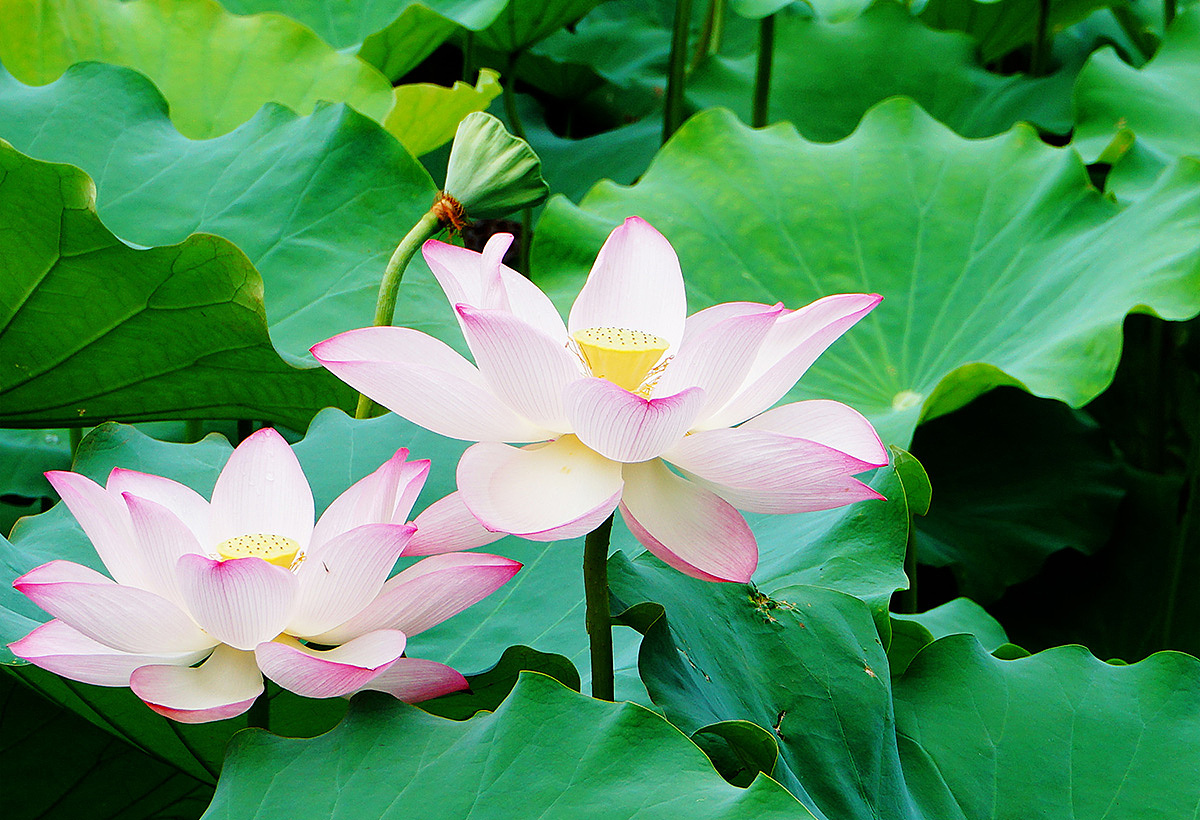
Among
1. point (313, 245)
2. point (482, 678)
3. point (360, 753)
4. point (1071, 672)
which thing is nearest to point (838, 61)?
point (313, 245)

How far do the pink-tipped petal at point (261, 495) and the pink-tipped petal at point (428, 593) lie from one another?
0.28ft

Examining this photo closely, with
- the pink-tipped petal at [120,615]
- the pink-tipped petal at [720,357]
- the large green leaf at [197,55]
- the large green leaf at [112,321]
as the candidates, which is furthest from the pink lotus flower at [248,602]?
the large green leaf at [197,55]

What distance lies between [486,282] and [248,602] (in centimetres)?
18

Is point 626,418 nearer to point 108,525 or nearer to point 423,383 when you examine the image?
point 423,383

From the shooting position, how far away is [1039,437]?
5.69ft

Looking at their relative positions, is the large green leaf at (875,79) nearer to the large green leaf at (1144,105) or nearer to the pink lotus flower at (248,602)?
the large green leaf at (1144,105)

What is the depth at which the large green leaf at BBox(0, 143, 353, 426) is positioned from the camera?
79cm

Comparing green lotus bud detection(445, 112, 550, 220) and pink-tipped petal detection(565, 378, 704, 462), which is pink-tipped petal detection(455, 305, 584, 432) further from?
green lotus bud detection(445, 112, 550, 220)

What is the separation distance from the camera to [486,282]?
0.52 meters

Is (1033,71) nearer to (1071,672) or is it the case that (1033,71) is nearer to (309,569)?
(1071,672)

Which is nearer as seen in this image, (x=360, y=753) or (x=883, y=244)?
(x=360, y=753)

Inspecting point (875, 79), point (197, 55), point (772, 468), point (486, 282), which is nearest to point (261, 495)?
point (486, 282)

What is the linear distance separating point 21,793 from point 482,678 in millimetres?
392

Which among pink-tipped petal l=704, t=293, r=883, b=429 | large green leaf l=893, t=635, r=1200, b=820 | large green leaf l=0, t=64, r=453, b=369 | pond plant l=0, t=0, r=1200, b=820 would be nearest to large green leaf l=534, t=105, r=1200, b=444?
pond plant l=0, t=0, r=1200, b=820
